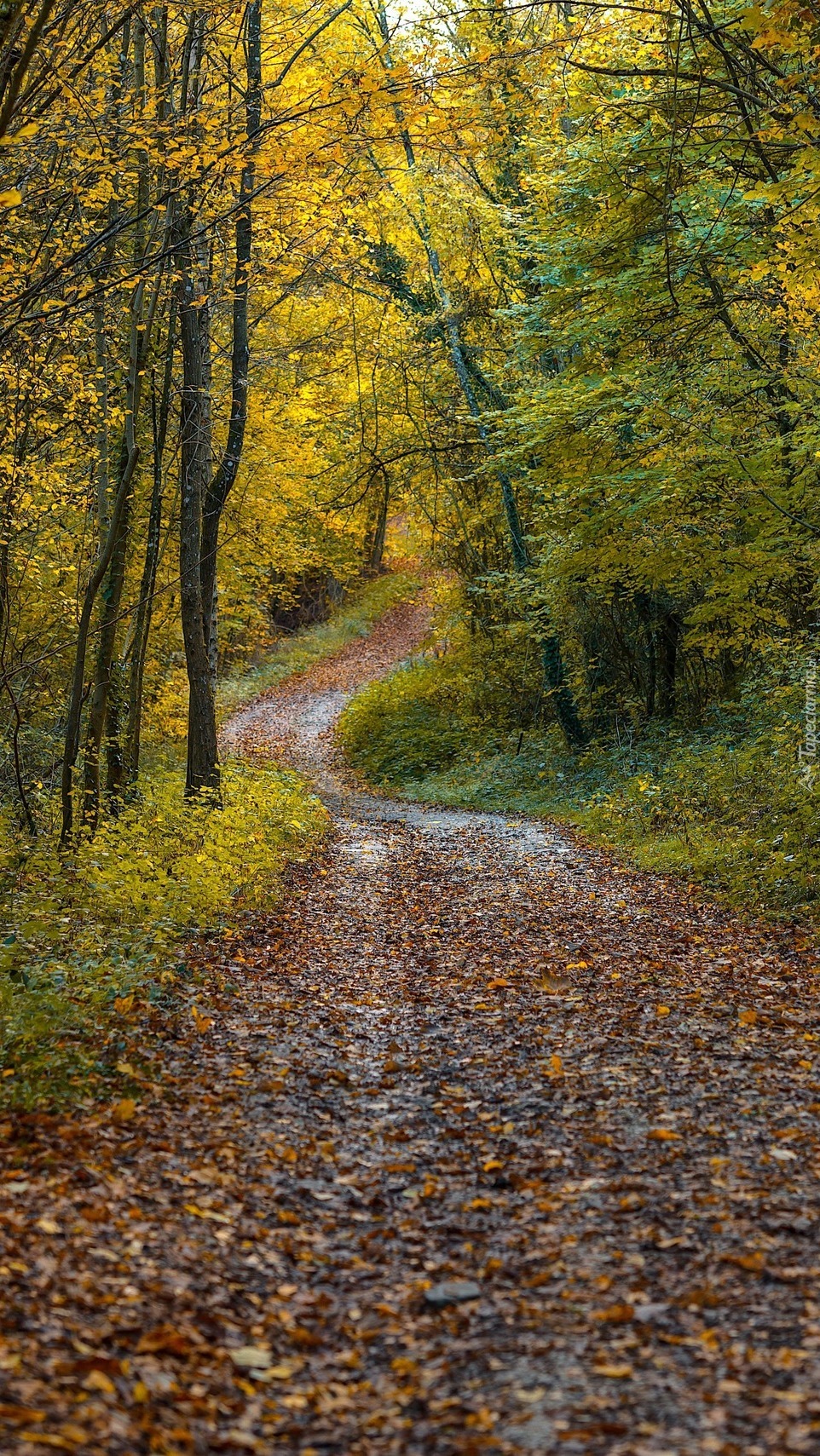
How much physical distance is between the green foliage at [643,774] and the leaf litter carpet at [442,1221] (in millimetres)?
1689

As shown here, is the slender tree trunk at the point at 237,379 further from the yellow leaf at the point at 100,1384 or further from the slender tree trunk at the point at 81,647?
the yellow leaf at the point at 100,1384

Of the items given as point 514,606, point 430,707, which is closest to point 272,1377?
point 514,606

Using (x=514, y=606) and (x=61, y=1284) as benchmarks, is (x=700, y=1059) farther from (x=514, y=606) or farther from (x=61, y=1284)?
(x=514, y=606)

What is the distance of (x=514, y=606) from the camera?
66.1ft

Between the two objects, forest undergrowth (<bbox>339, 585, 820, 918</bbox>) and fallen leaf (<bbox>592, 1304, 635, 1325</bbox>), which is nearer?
fallen leaf (<bbox>592, 1304, 635, 1325</bbox>)

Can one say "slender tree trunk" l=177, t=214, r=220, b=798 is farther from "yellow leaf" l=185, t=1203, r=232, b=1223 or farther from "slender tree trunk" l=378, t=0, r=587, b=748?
"yellow leaf" l=185, t=1203, r=232, b=1223

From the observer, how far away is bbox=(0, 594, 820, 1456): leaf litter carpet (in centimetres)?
302

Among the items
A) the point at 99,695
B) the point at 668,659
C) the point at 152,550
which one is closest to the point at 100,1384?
the point at 99,695

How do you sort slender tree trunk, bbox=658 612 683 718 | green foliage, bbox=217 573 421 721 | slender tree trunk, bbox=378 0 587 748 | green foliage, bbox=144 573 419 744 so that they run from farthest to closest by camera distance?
green foliage, bbox=217 573 421 721
green foliage, bbox=144 573 419 744
slender tree trunk, bbox=378 0 587 748
slender tree trunk, bbox=658 612 683 718

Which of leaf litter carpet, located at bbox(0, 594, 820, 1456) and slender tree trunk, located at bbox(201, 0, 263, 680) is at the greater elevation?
slender tree trunk, located at bbox(201, 0, 263, 680)

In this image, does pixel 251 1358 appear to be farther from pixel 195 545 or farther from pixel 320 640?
pixel 320 640

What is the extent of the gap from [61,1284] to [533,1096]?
2667 mm

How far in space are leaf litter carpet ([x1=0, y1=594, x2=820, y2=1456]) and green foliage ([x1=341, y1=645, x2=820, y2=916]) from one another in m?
1.69

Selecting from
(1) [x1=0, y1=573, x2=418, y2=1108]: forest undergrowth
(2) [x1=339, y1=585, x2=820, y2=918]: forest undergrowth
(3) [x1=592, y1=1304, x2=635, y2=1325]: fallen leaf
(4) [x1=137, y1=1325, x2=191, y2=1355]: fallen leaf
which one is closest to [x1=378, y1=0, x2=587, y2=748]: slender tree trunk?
(2) [x1=339, y1=585, x2=820, y2=918]: forest undergrowth
